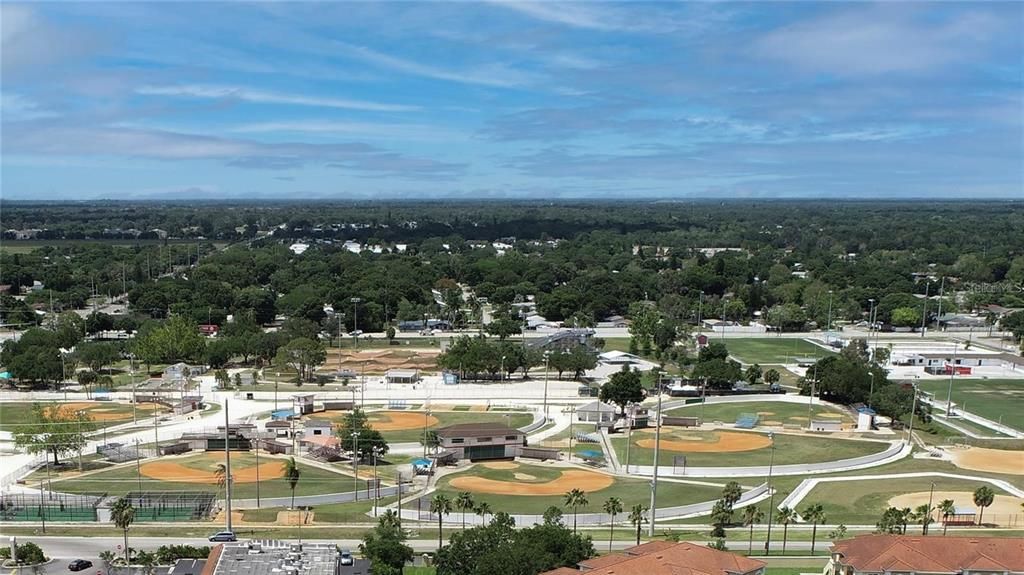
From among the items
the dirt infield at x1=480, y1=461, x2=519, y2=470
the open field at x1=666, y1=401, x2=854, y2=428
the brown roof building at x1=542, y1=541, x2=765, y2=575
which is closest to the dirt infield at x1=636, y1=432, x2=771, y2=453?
the open field at x1=666, y1=401, x2=854, y2=428

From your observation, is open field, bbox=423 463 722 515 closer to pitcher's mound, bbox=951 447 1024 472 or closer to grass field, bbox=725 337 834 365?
pitcher's mound, bbox=951 447 1024 472

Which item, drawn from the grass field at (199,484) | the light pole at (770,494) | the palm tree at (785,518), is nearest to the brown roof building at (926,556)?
the palm tree at (785,518)

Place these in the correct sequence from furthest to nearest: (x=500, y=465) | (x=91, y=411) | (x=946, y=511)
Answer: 1. (x=91, y=411)
2. (x=500, y=465)
3. (x=946, y=511)

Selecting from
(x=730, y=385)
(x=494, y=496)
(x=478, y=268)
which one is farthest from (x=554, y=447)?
(x=478, y=268)

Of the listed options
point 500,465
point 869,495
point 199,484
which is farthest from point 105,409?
point 869,495

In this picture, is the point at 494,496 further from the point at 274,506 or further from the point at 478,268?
the point at 478,268

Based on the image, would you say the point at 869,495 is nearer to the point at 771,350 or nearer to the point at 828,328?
the point at 771,350
